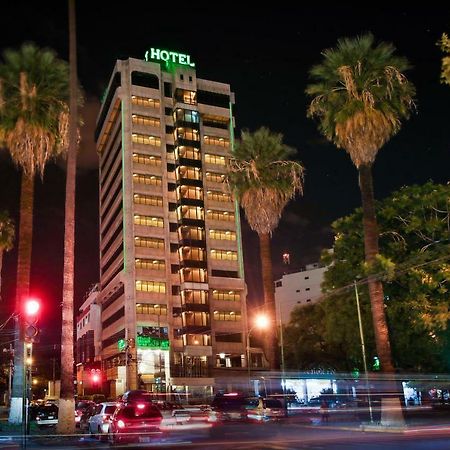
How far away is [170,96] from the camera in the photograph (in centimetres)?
10362

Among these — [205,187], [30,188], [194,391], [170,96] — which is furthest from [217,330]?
[30,188]

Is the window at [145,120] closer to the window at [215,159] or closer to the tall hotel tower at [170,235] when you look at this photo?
the tall hotel tower at [170,235]

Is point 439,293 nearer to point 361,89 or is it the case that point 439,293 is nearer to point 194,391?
point 361,89

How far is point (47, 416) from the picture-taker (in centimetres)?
3700

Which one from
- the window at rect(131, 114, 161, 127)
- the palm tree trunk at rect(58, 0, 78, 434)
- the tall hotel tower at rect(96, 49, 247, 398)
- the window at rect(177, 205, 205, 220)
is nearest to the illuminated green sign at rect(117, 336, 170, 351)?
the tall hotel tower at rect(96, 49, 247, 398)

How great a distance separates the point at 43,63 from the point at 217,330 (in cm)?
6635

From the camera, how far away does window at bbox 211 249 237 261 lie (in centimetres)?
9869

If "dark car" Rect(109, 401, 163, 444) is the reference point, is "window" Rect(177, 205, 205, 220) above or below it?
above

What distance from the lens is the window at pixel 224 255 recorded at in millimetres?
98694

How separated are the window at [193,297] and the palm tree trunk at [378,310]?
210 feet

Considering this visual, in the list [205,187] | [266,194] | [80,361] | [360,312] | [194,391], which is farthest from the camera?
[80,361]

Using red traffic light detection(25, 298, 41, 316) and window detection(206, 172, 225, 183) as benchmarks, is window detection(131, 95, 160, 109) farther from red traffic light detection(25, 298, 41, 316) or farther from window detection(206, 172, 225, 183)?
red traffic light detection(25, 298, 41, 316)

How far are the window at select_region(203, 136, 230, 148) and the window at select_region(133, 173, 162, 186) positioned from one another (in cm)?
1209

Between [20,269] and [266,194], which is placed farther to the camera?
[266,194]
